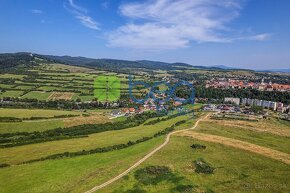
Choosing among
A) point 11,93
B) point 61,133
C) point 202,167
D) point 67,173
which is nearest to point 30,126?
point 61,133

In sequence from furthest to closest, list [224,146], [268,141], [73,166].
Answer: [268,141] < [224,146] < [73,166]

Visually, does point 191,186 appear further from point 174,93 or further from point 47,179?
point 174,93

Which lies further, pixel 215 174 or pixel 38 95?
pixel 38 95

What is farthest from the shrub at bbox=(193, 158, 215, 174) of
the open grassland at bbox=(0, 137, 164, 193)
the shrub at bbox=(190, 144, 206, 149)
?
the open grassland at bbox=(0, 137, 164, 193)

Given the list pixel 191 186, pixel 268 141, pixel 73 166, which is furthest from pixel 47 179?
pixel 268 141

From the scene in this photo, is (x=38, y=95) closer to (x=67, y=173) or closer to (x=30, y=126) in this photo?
(x=30, y=126)

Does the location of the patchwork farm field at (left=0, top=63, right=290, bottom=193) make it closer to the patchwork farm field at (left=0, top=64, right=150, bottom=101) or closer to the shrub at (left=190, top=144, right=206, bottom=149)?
the shrub at (left=190, top=144, right=206, bottom=149)
